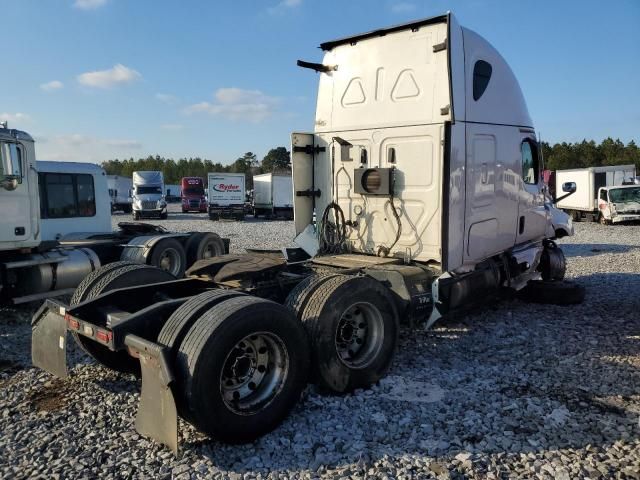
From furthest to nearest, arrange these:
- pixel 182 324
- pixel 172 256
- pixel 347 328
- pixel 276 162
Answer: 1. pixel 276 162
2. pixel 172 256
3. pixel 347 328
4. pixel 182 324

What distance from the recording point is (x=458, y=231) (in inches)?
234

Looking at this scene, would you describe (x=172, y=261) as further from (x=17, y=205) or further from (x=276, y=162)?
(x=276, y=162)

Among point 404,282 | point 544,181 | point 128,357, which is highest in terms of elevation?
point 544,181

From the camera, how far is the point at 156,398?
3.34m

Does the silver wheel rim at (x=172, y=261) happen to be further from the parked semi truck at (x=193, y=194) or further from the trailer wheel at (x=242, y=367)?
the parked semi truck at (x=193, y=194)

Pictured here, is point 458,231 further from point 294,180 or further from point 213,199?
point 213,199

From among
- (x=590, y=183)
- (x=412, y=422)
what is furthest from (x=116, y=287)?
(x=590, y=183)

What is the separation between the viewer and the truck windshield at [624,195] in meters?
24.6

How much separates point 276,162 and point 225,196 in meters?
55.6

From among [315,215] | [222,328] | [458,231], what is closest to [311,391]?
[222,328]

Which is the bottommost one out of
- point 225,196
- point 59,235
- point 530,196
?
point 59,235

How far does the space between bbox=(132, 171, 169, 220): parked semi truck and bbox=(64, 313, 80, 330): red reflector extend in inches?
1149

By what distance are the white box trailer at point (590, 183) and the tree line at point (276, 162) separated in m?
15.4

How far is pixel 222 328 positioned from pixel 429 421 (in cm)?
182
